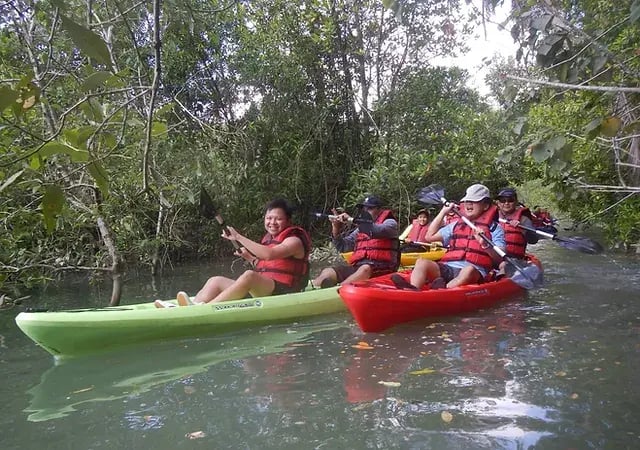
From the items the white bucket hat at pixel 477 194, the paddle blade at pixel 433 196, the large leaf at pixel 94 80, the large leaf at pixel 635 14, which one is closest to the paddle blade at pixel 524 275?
the white bucket hat at pixel 477 194

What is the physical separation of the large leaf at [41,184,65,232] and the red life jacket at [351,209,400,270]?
15.0ft

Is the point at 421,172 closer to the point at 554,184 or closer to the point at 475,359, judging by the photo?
the point at 554,184

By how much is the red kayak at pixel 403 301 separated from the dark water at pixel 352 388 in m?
0.12

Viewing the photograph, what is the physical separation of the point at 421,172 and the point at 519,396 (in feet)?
22.1

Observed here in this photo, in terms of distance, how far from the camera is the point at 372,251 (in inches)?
223

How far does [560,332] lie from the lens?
4.25 metres

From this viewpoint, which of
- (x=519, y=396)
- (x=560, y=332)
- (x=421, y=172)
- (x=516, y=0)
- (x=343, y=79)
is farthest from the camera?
(x=343, y=79)

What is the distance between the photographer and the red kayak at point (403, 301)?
4.30 meters

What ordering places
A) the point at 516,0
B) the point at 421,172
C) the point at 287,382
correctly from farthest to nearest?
the point at 421,172, the point at 516,0, the point at 287,382

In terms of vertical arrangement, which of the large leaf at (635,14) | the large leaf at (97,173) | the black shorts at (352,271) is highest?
the large leaf at (635,14)

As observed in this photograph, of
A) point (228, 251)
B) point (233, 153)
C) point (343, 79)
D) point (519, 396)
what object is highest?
point (343, 79)

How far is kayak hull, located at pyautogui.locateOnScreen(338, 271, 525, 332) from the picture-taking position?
14.1 feet

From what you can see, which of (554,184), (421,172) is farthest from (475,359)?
(421,172)

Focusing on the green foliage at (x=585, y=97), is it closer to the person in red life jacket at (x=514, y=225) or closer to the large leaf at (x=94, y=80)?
the person in red life jacket at (x=514, y=225)
